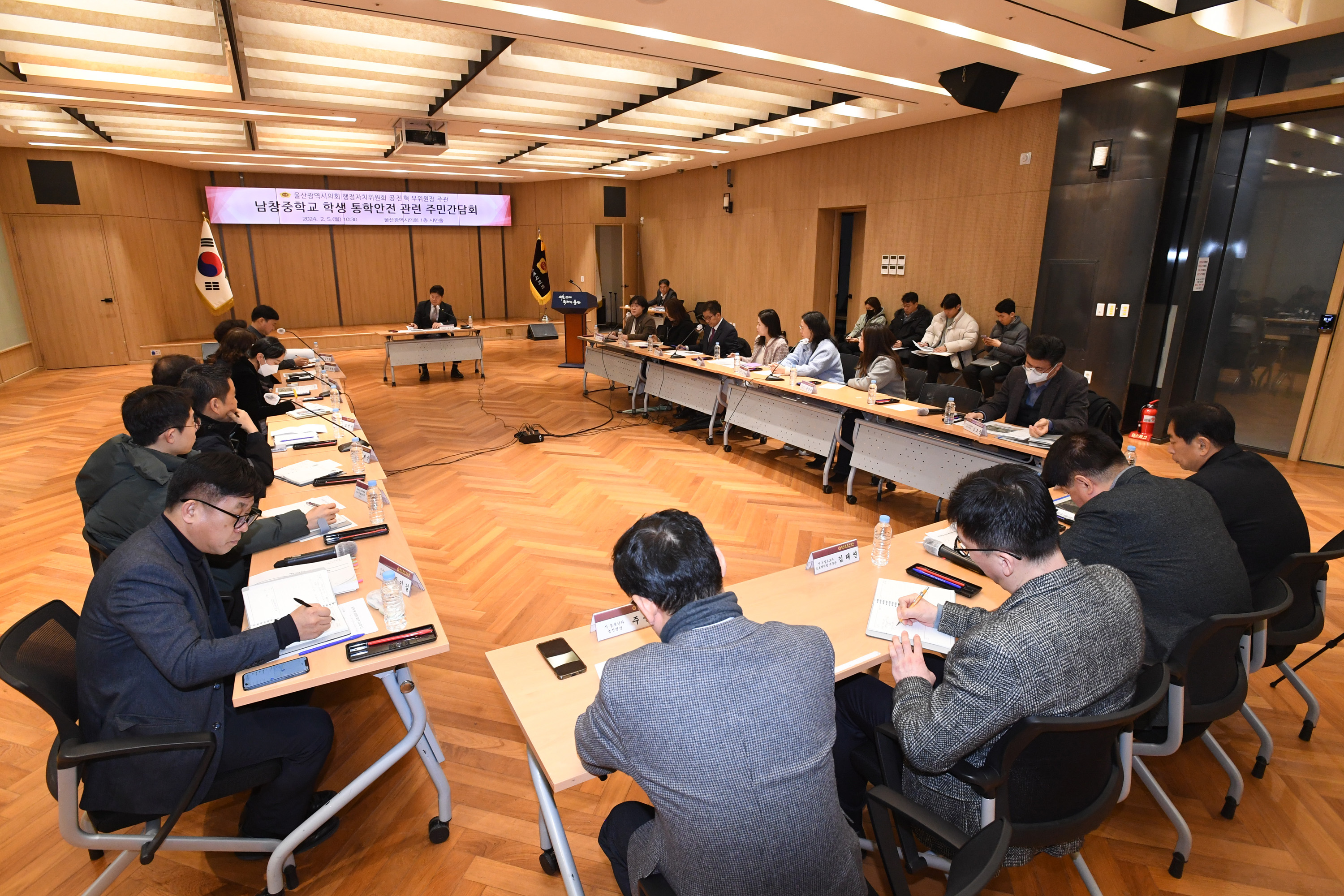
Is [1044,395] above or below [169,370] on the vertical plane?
below

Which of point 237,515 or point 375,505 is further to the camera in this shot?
point 375,505

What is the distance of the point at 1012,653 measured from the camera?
4.46ft

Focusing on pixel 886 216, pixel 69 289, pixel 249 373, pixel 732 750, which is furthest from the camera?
pixel 69 289

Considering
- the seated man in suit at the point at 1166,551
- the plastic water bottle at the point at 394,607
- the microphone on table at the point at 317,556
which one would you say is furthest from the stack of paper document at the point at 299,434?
the seated man in suit at the point at 1166,551

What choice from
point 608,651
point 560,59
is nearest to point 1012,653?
point 608,651

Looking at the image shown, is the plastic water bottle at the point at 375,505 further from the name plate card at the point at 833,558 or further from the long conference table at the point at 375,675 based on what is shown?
the name plate card at the point at 833,558

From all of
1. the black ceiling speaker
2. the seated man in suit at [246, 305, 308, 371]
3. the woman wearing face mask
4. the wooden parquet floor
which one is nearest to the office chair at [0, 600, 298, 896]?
the wooden parquet floor

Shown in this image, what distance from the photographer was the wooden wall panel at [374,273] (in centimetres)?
1266

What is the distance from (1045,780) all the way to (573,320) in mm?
9672

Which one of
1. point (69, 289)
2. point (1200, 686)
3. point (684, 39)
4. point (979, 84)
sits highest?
point (684, 39)

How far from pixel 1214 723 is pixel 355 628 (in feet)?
10.6

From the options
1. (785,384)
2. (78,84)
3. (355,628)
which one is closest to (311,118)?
(78,84)

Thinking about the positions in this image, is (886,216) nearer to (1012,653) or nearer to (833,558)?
(833,558)

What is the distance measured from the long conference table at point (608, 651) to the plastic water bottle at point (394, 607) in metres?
0.31
